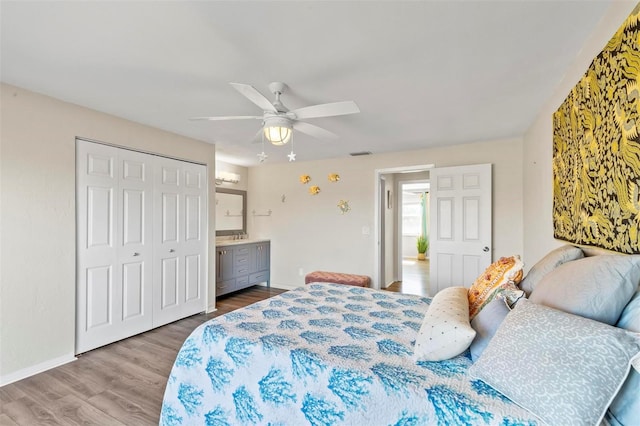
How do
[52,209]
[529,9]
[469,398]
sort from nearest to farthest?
[469,398] < [529,9] < [52,209]

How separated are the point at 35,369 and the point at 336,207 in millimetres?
3941

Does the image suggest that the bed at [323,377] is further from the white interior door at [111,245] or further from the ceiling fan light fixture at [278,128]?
the white interior door at [111,245]

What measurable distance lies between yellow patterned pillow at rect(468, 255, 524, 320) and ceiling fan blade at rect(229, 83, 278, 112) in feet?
5.76

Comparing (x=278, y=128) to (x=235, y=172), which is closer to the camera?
(x=278, y=128)

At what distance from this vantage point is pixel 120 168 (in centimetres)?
309

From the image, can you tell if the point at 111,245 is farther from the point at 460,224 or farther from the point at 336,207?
the point at 460,224

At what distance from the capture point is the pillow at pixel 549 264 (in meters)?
1.63

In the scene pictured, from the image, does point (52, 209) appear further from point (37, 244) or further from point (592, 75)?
point (592, 75)

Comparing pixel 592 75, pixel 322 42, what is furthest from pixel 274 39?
pixel 592 75

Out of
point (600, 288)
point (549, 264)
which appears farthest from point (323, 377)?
point (549, 264)


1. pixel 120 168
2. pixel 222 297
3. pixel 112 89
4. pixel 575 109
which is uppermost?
pixel 112 89

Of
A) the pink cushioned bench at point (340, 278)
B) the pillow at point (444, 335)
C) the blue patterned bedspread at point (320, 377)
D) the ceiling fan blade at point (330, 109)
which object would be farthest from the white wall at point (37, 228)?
the pillow at point (444, 335)

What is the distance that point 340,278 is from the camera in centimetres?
448

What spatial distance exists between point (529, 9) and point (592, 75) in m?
0.50
